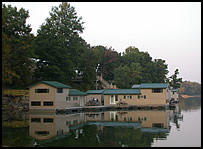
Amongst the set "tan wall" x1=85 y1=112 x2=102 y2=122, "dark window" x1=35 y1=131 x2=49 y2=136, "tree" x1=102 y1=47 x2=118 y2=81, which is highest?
"tree" x1=102 y1=47 x2=118 y2=81

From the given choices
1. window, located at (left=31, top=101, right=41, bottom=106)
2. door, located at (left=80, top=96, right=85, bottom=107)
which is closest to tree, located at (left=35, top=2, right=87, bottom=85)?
door, located at (left=80, top=96, right=85, bottom=107)

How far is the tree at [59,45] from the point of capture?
51.5 meters

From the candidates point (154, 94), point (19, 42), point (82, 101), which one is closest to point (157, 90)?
point (154, 94)

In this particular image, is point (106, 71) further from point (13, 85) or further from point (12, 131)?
point (12, 131)

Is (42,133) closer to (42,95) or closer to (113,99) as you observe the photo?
(42,95)

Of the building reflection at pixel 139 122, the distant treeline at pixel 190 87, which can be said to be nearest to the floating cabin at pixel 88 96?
the building reflection at pixel 139 122

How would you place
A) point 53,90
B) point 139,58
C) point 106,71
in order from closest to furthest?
point 53,90 < point 106,71 < point 139,58

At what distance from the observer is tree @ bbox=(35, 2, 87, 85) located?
51500 millimetres

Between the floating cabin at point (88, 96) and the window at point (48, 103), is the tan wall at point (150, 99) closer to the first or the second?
the floating cabin at point (88, 96)

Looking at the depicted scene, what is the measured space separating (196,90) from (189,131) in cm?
14760

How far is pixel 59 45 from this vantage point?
52406 mm

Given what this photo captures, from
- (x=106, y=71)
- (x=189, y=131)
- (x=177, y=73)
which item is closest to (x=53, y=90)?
(x=189, y=131)

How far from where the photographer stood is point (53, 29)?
53844mm

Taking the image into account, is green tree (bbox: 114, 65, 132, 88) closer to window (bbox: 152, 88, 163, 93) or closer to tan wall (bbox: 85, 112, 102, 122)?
window (bbox: 152, 88, 163, 93)
